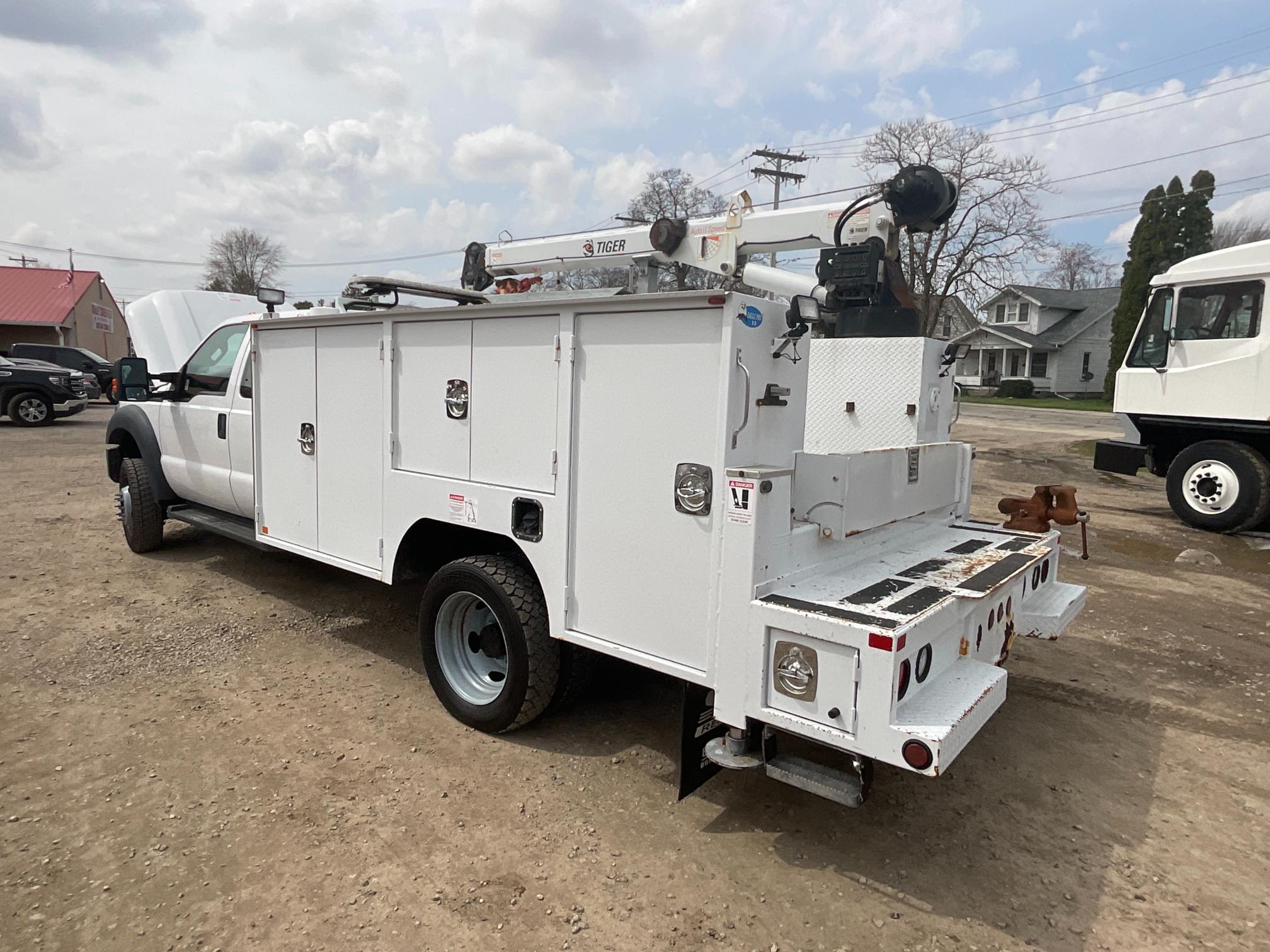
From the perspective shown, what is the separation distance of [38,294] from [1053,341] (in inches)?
2116

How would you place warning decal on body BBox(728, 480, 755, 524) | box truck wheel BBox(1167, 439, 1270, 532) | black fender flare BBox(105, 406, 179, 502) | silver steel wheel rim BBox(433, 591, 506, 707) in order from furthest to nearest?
box truck wheel BBox(1167, 439, 1270, 532) < black fender flare BBox(105, 406, 179, 502) < silver steel wheel rim BBox(433, 591, 506, 707) < warning decal on body BBox(728, 480, 755, 524)

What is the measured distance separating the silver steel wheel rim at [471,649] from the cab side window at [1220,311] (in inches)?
367

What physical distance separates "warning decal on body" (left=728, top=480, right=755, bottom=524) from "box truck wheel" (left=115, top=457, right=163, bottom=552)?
18.7ft

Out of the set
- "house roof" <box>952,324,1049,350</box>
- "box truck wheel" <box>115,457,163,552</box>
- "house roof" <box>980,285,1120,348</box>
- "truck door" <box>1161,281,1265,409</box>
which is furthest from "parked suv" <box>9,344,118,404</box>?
"house roof" <box>980,285,1120,348</box>

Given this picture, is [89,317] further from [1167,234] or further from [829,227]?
[1167,234]

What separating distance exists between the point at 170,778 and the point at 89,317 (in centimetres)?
4688

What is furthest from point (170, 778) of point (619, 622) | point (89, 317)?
point (89, 317)

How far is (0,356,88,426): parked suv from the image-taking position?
18.4 m

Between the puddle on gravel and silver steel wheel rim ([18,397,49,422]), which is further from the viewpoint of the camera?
silver steel wheel rim ([18,397,49,422])

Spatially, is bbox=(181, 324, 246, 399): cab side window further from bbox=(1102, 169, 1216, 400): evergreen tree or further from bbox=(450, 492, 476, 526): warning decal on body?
bbox=(1102, 169, 1216, 400): evergreen tree

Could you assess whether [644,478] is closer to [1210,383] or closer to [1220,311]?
[1210,383]

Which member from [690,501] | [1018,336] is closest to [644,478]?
[690,501]

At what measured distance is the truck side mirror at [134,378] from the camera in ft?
21.1

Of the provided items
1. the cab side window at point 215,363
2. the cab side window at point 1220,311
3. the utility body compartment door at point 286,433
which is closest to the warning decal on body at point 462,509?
the utility body compartment door at point 286,433
